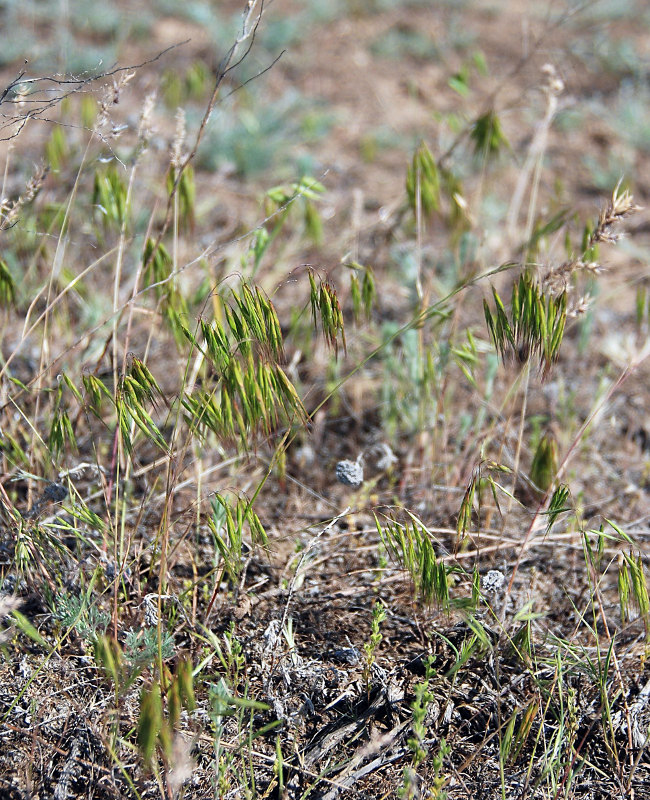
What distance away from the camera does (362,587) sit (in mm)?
1711

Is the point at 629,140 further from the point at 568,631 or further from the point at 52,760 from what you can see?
the point at 52,760

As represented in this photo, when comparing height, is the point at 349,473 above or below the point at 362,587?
above

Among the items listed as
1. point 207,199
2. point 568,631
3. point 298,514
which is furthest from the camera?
point 207,199

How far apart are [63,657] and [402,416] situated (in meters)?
1.06

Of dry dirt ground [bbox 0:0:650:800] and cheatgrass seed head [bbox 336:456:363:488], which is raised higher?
cheatgrass seed head [bbox 336:456:363:488]

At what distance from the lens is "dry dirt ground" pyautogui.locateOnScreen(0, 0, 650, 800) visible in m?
1.40

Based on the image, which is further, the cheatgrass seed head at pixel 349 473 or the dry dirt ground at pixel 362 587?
the cheatgrass seed head at pixel 349 473

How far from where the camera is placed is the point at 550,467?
1755 mm

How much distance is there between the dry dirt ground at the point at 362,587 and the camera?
140 cm

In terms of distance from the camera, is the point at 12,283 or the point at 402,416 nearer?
the point at 12,283

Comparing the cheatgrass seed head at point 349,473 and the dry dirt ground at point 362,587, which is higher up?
the cheatgrass seed head at point 349,473

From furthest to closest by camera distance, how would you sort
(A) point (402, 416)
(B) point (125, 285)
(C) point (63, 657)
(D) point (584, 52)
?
(D) point (584, 52), (B) point (125, 285), (A) point (402, 416), (C) point (63, 657)

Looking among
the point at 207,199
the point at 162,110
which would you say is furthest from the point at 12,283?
the point at 162,110

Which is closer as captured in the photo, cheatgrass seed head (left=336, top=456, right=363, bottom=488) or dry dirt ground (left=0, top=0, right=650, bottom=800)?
dry dirt ground (left=0, top=0, right=650, bottom=800)
